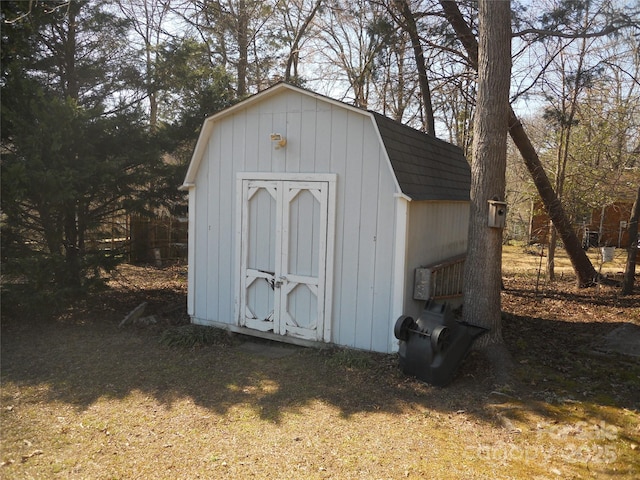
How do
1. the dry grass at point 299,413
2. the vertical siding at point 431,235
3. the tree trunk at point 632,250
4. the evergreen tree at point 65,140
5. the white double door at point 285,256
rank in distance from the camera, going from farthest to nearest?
1. the tree trunk at point 632,250
2. the evergreen tree at point 65,140
3. the white double door at point 285,256
4. the vertical siding at point 431,235
5. the dry grass at point 299,413

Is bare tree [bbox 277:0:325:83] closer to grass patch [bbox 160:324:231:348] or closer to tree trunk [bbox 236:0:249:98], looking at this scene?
tree trunk [bbox 236:0:249:98]

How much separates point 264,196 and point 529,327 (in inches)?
173

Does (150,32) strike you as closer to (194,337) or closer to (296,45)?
(296,45)

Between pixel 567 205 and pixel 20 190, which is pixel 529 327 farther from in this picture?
pixel 20 190

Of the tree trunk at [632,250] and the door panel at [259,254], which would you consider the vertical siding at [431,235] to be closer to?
the door panel at [259,254]

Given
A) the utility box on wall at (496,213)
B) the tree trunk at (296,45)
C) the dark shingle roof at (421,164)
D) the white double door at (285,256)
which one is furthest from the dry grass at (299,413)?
the tree trunk at (296,45)

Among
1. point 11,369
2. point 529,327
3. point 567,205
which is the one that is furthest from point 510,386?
point 567,205

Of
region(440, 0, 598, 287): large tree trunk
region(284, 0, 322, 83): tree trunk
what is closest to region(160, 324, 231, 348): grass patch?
region(440, 0, 598, 287): large tree trunk

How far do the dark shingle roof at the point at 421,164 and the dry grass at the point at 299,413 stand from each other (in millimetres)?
2069

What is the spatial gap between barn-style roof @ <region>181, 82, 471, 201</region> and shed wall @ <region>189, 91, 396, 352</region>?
4.5 inches

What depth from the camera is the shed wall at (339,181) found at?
5.67 metres

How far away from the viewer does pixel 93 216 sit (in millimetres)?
8305

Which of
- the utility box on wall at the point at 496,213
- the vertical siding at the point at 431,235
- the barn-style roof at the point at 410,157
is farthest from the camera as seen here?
the vertical siding at the point at 431,235

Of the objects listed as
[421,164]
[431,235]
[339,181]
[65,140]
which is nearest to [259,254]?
[339,181]
